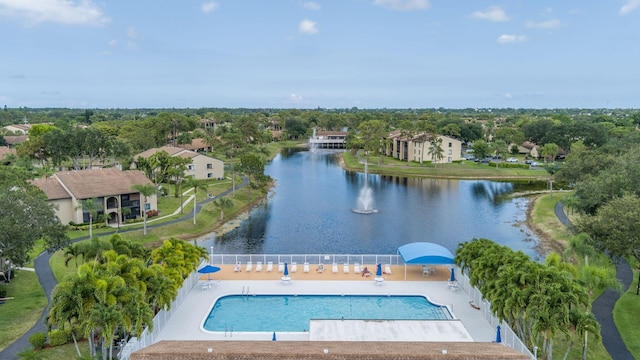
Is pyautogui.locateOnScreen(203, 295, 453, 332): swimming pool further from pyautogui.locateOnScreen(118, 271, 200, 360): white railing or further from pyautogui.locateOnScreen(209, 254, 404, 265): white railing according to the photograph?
pyautogui.locateOnScreen(209, 254, 404, 265): white railing

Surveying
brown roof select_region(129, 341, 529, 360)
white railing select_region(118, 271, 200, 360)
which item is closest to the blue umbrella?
white railing select_region(118, 271, 200, 360)

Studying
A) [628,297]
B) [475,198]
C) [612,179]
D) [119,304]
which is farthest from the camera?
[475,198]

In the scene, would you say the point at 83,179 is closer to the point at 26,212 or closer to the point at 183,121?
the point at 26,212

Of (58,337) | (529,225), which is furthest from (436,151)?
(58,337)

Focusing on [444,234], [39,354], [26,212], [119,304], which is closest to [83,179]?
[26,212]

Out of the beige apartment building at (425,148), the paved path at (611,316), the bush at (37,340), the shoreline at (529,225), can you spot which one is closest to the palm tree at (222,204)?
the shoreline at (529,225)

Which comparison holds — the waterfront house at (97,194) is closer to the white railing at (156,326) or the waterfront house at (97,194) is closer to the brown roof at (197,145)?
the white railing at (156,326)
